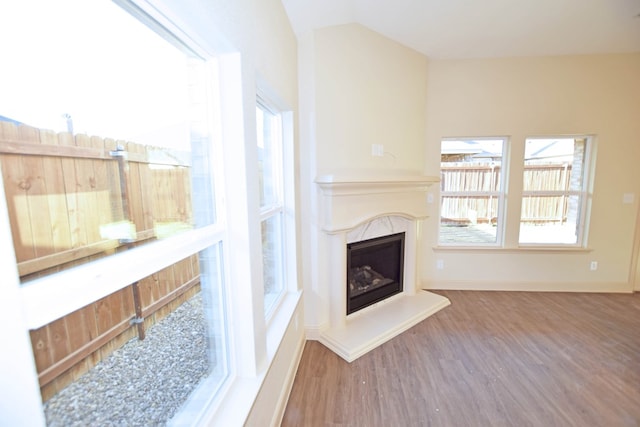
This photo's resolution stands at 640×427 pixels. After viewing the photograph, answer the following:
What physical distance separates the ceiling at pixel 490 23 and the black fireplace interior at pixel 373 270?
1.97 metres

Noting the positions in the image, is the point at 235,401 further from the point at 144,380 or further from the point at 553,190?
the point at 553,190

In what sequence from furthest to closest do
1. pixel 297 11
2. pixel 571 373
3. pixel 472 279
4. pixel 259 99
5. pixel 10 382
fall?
pixel 472 279 → pixel 571 373 → pixel 297 11 → pixel 259 99 → pixel 10 382

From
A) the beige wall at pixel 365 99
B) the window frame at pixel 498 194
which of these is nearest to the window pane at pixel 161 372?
the beige wall at pixel 365 99

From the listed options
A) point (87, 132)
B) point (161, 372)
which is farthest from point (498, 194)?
point (87, 132)

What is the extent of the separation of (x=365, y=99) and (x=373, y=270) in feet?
6.00

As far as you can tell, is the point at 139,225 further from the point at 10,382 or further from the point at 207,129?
the point at 207,129

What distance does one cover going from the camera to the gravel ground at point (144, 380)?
613mm

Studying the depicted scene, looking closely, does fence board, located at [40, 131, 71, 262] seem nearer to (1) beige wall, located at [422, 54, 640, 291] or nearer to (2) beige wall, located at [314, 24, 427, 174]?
(2) beige wall, located at [314, 24, 427, 174]

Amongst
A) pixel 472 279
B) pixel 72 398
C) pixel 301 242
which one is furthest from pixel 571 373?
pixel 72 398

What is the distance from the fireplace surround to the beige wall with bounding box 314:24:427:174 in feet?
0.71

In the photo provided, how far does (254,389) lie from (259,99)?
1.54 meters

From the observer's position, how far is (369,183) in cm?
244

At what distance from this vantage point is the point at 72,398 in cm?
60

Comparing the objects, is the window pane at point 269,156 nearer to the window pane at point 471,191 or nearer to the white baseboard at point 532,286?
the window pane at point 471,191
